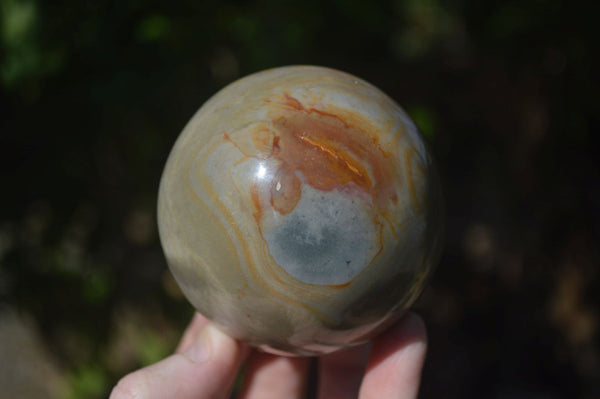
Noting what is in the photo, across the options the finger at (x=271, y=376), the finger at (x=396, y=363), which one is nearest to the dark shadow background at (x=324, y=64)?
the finger at (x=271, y=376)

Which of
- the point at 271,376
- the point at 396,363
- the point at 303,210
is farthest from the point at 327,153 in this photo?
the point at 271,376

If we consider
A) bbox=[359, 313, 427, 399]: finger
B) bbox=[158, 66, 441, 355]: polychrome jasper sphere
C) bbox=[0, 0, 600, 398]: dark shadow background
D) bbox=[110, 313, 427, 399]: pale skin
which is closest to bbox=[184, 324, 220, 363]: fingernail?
bbox=[110, 313, 427, 399]: pale skin

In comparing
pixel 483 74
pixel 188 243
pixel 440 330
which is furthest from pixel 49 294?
pixel 483 74

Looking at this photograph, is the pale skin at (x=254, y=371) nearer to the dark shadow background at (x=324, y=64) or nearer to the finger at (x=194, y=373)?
the finger at (x=194, y=373)

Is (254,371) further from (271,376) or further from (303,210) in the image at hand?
(303,210)

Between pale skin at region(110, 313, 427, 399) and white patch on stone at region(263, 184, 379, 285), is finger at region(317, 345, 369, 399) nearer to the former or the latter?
pale skin at region(110, 313, 427, 399)

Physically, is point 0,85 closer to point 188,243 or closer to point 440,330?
point 188,243
